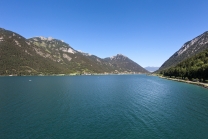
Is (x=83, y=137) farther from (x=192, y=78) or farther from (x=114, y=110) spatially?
(x=192, y=78)

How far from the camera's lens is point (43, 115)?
42750 millimetres

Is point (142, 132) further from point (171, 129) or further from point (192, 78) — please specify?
point (192, 78)

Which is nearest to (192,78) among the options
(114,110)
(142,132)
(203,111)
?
(203,111)

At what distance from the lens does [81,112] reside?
45.8m

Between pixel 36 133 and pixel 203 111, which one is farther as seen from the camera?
pixel 203 111

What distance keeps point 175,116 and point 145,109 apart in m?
9.03

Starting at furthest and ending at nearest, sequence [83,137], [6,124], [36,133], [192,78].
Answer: [192,78]
[6,124]
[36,133]
[83,137]

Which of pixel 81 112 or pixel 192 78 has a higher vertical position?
pixel 192 78

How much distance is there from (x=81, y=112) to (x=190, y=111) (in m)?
32.9

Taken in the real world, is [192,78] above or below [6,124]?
above

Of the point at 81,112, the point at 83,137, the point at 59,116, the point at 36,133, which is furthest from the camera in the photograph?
the point at 81,112

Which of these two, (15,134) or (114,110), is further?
(114,110)

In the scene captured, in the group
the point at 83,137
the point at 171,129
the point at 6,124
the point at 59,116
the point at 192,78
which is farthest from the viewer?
the point at 192,78

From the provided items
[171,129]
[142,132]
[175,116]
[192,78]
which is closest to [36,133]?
[142,132]
